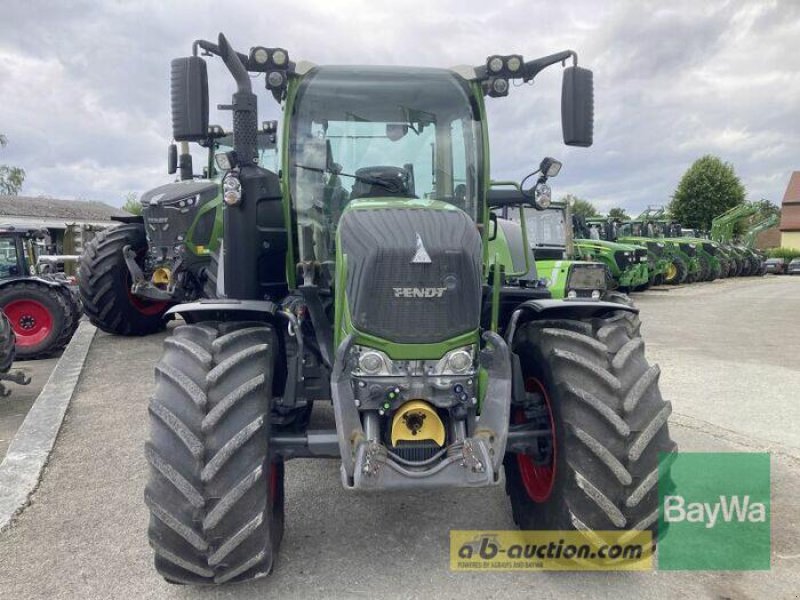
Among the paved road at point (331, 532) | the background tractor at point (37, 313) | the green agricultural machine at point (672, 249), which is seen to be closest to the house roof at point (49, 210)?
the green agricultural machine at point (672, 249)

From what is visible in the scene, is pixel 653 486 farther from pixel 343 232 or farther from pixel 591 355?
pixel 343 232

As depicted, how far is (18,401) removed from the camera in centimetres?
717

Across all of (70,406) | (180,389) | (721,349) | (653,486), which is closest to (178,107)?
(180,389)

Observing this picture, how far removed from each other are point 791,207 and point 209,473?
6681 cm

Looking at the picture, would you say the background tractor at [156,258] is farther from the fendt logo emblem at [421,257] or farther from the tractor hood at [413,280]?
the fendt logo emblem at [421,257]

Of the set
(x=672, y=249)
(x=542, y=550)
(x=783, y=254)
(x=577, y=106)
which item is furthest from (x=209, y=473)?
(x=783, y=254)

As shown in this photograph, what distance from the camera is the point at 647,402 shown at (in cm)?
297

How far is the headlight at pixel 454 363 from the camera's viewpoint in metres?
2.95

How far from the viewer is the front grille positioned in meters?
18.0

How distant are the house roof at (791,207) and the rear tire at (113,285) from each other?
60.3 m

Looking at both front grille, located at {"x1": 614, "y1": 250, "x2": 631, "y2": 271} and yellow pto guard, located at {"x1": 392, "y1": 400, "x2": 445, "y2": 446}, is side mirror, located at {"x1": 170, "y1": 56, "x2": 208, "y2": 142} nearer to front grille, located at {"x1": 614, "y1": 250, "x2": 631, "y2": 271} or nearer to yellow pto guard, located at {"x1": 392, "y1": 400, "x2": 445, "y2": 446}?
yellow pto guard, located at {"x1": 392, "y1": 400, "x2": 445, "y2": 446}

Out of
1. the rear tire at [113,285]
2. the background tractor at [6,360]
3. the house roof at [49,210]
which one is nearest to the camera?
the background tractor at [6,360]

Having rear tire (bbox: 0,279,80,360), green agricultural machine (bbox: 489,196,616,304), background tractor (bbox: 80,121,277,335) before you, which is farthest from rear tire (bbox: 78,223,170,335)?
green agricultural machine (bbox: 489,196,616,304)

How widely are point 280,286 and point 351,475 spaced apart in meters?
2.14
